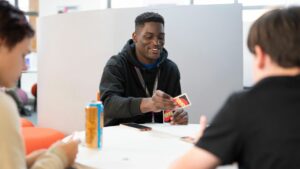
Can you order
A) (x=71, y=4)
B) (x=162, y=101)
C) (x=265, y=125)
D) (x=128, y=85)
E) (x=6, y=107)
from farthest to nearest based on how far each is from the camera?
(x=71, y=4) < (x=128, y=85) < (x=162, y=101) < (x=6, y=107) < (x=265, y=125)

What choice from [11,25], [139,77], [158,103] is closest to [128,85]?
[139,77]

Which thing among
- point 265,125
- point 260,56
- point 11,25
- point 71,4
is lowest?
point 265,125

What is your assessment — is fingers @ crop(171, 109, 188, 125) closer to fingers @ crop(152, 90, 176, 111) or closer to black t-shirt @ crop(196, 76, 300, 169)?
fingers @ crop(152, 90, 176, 111)

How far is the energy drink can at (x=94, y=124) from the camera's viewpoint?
1382mm

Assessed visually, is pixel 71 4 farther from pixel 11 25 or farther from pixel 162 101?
pixel 11 25

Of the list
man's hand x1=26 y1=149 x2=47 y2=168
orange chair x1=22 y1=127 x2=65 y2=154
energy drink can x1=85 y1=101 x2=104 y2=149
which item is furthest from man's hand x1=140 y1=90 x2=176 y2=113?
orange chair x1=22 y1=127 x2=65 y2=154

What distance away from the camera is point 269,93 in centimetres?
78

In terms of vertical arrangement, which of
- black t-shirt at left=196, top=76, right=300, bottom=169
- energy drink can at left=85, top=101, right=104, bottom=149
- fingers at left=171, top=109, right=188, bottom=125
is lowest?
fingers at left=171, top=109, right=188, bottom=125

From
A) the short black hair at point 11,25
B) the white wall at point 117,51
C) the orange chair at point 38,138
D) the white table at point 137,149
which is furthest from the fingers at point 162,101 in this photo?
the orange chair at point 38,138

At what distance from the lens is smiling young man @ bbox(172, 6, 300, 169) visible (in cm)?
77

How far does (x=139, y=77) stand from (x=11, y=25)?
4.12 feet

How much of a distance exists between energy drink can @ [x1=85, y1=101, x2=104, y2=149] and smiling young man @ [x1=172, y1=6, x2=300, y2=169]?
0.65m

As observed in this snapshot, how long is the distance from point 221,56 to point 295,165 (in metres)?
2.52

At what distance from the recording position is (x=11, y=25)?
1048mm
